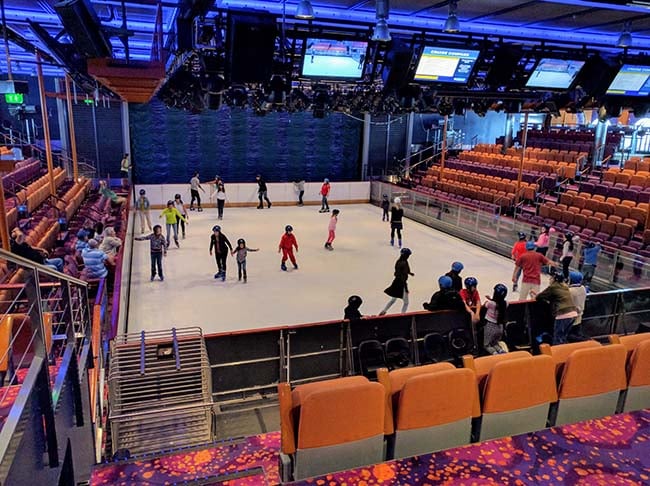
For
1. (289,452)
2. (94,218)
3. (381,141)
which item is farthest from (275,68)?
(381,141)

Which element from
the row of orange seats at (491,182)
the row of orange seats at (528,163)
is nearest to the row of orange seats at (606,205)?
the row of orange seats at (491,182)

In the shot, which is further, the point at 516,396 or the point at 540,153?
the point at 540,153

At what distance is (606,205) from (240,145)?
14.7 meters

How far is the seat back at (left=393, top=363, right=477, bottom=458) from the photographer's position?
12.1ft

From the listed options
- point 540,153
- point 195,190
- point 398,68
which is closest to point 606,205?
point 540,153

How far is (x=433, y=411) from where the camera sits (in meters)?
3.74

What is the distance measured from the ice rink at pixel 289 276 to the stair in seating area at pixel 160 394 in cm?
225

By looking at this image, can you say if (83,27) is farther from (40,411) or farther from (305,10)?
(40,411)

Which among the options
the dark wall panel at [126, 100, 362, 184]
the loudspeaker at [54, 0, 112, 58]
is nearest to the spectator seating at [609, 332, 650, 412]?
the loudspeaker at [54, 0, 112, 58]

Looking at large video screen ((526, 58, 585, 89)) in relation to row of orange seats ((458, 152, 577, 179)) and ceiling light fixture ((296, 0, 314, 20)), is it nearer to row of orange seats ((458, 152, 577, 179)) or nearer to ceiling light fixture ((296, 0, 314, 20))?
ceiling light fixture ((296, 0, 314, 20))

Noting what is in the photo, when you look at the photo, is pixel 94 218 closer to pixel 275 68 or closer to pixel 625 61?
pixel 275 68

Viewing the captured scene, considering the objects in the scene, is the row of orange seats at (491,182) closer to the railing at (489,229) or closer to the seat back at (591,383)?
the railing at (489,229)

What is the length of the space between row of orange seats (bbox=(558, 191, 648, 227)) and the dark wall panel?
36.9ft

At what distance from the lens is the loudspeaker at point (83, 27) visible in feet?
13.4
